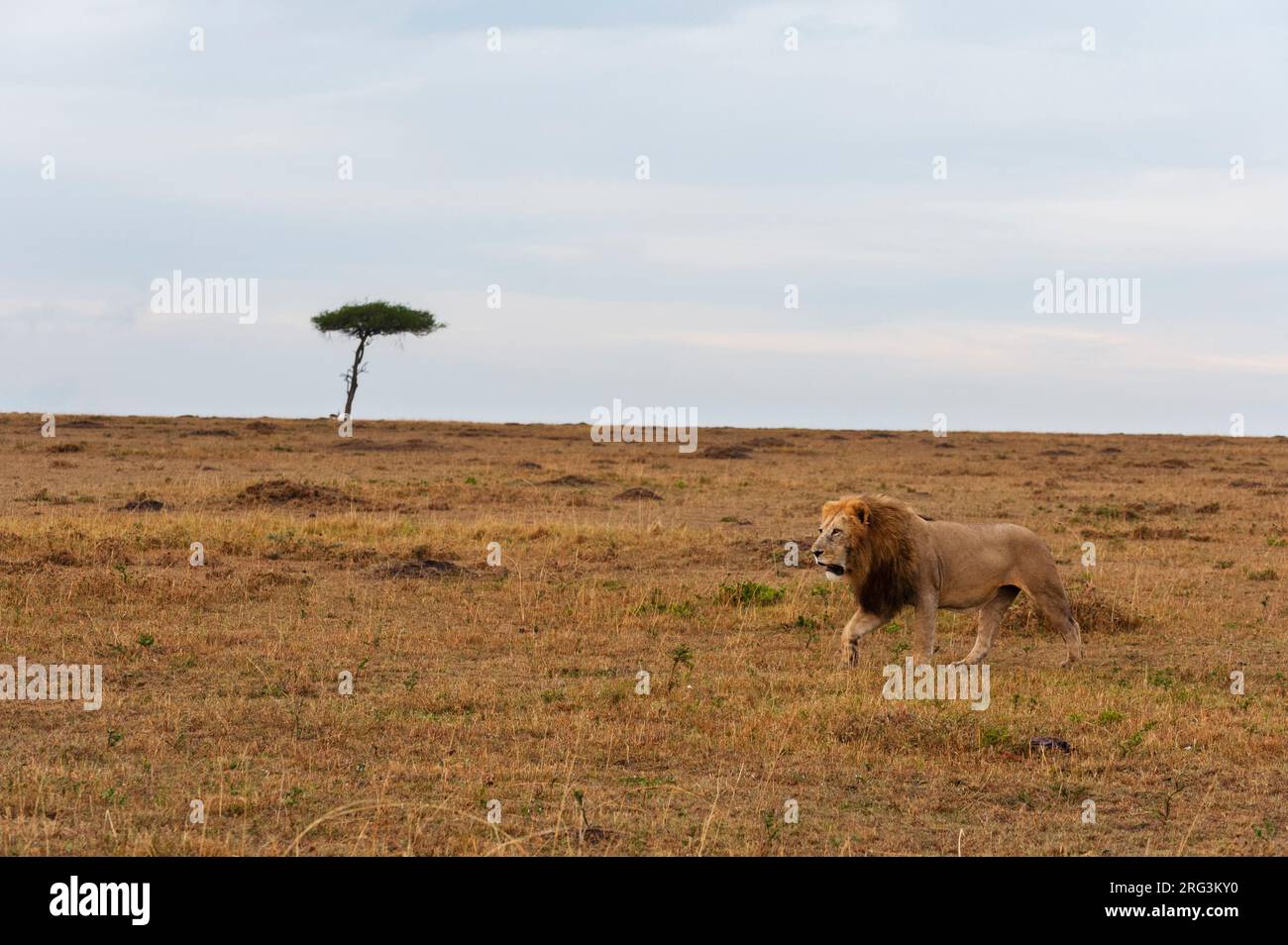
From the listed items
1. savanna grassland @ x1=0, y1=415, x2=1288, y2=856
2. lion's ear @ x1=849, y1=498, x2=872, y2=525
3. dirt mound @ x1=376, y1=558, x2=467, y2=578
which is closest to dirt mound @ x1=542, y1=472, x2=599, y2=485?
savanna grassland @ x1=0, y1=415, x2=1288, y2=856

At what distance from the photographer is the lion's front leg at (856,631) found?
12.6m

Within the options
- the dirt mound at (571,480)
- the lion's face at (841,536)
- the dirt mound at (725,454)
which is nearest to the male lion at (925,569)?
the lion's face at (841,536)

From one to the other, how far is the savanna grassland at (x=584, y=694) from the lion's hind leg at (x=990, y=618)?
25 centimetres

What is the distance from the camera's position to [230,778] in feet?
27.8

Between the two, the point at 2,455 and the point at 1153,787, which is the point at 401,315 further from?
the point at 1153,787

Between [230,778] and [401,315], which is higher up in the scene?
[401,315]

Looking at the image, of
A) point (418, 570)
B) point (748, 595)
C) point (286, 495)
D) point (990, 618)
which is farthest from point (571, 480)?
point (990, 618)

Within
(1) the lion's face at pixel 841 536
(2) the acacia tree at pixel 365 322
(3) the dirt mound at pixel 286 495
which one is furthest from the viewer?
(2) the acacia tree at pixel 365 322

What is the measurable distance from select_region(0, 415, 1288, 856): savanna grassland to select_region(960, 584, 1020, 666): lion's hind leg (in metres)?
0.25

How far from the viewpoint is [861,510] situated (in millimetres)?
12625

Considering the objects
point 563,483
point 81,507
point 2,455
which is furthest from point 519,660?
point 2,455

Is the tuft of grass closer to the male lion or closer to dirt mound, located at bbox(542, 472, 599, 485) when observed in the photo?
the male lion

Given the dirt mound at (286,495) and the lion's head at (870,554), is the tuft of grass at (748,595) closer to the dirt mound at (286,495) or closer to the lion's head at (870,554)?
the lion's head at (870,554)
